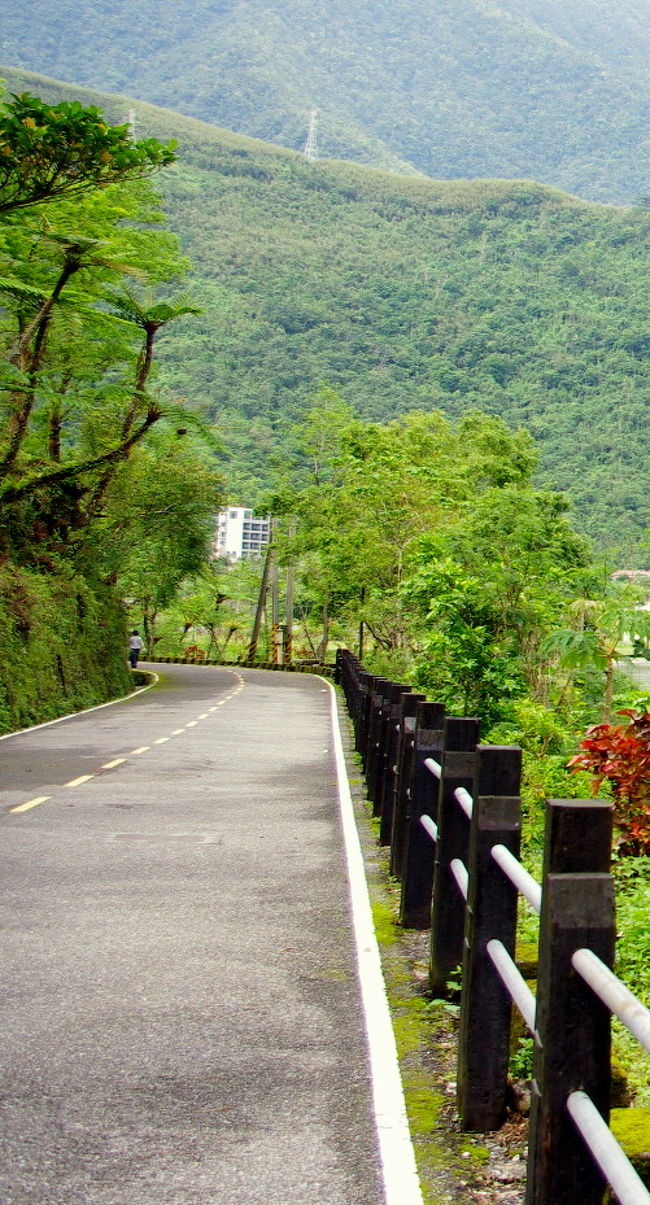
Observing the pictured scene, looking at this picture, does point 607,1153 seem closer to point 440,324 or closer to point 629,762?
point 629,762

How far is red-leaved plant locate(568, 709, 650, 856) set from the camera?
9383 mm

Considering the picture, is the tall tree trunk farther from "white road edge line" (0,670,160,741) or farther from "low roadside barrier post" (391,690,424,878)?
"low roadside barrier post" (391,690,424,878)

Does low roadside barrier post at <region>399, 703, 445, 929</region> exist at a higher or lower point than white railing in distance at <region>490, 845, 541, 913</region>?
lower

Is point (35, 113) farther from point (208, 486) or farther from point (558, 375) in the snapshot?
point (558, 375)

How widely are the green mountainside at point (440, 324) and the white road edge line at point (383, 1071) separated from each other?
68170 millimetres

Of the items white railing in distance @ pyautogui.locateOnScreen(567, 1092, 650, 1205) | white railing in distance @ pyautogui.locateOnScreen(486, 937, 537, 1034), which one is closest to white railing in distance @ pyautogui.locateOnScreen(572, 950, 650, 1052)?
white railing in distance @ pyautogui.locateOnScreen(567, 1092, 650, 1205)

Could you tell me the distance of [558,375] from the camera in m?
132

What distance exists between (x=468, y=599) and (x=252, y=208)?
603 feet

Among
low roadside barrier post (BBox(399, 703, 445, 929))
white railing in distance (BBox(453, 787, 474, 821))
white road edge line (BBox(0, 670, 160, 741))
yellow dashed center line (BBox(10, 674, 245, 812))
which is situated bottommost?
white road edge line (BBox(0, 670, 160, 741))

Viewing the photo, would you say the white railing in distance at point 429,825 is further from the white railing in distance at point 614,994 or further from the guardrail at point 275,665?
the guardrail at point 275,665

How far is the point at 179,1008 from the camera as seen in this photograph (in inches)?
219

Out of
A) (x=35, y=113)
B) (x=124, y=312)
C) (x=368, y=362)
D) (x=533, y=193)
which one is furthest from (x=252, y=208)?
(x=35, y=113)

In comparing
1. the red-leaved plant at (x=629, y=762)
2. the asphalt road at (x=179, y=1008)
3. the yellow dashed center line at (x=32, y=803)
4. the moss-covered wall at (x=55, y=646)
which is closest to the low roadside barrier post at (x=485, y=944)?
the asphalt road at (x=179, y=1008)

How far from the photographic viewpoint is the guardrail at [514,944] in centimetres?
297
